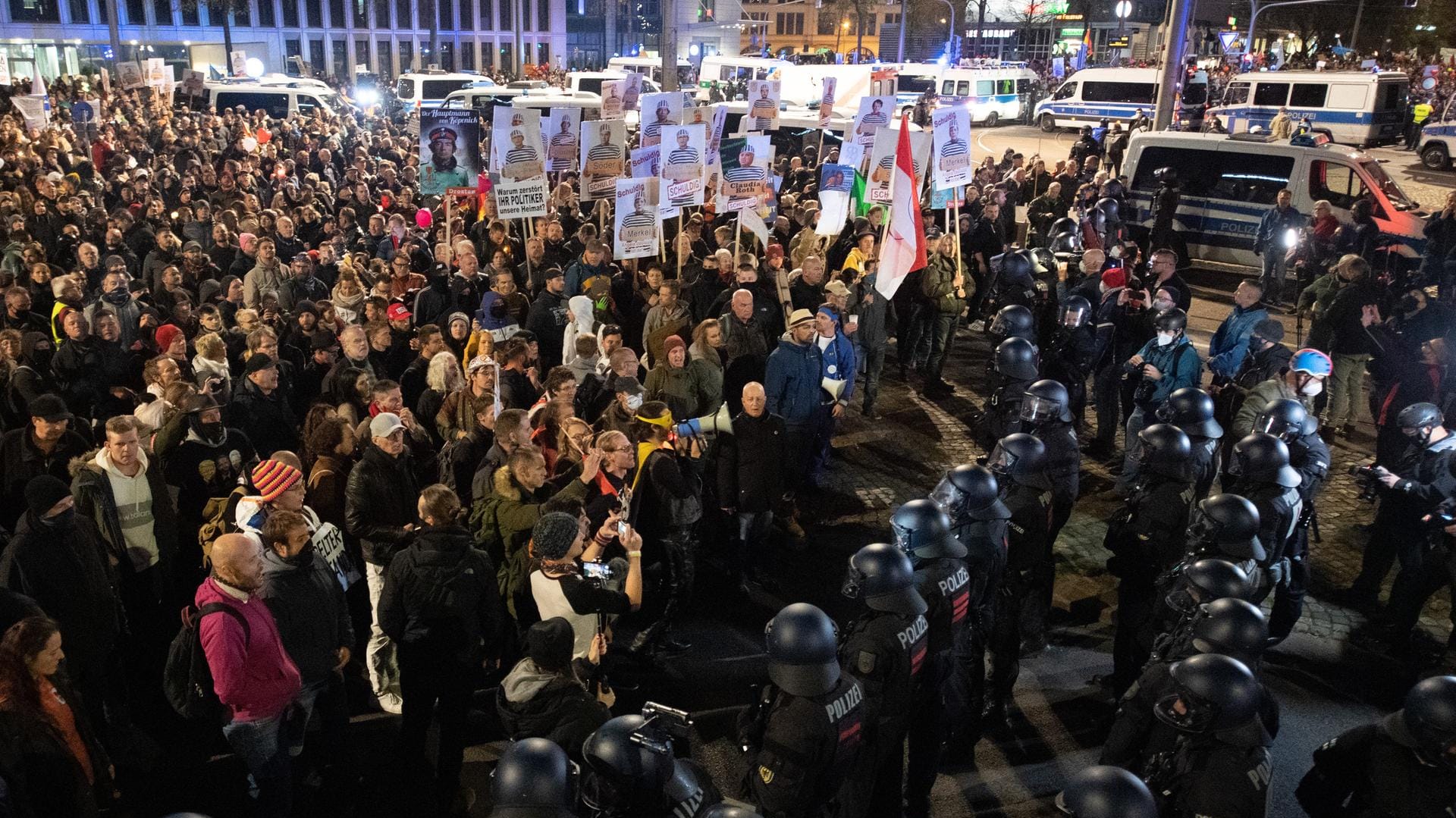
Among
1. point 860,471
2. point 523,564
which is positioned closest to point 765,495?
point 523,564

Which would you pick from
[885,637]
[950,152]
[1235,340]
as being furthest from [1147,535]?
[950,152]

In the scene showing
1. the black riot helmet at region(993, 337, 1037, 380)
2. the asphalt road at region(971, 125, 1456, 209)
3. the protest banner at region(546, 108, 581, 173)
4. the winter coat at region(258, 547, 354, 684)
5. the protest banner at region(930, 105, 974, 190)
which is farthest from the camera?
the asphalt road at region(971, 125, 1456, 209)

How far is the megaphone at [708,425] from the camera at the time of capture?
6641 mm

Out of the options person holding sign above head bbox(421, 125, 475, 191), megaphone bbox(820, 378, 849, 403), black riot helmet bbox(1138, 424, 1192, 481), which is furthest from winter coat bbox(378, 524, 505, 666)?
person holding sign above head bbox(421, 125, 475, 191)

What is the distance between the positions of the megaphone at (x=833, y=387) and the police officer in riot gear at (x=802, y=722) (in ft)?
16.0

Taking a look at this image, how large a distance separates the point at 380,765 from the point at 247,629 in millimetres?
1640

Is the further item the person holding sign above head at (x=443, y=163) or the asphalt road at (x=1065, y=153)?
the asphalt road at (x=1065, y=153)

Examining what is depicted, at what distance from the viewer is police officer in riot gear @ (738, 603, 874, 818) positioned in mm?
3881

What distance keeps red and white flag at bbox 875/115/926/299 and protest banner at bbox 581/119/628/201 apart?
3938mm

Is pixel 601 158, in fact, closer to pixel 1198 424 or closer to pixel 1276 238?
pixel 1198 424

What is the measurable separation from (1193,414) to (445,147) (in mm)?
9219

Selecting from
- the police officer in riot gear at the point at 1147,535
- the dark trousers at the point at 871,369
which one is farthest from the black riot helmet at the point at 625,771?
the dark trousers at the point at 871,369

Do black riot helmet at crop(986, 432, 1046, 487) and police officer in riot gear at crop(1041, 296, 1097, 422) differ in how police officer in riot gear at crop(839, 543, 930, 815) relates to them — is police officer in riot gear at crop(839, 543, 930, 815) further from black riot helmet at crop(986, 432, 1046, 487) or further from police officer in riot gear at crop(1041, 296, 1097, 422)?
police officer in riot gear at crop(1041, 296, 1097, 422)

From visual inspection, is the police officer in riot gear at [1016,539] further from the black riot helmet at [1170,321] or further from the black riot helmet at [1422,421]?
the black riot helmet at [1170,321]
